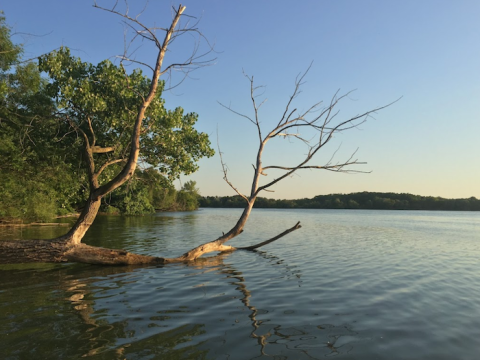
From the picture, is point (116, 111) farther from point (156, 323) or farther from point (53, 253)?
point (156, 323)

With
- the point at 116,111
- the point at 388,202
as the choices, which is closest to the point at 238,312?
the point at 116,111

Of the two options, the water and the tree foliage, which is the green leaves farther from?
the water

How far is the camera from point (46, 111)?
1599cm

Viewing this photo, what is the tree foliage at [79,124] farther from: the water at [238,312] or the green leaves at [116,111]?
the water at [238,312]

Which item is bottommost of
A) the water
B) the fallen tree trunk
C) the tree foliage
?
the water

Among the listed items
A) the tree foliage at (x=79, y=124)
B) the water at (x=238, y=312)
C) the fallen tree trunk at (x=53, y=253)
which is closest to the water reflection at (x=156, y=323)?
the water at (x=238, y=312)

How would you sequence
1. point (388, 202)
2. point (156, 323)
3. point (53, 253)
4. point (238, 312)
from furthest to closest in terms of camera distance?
point (388, 202)
point (53, 253)
point (238, 312)
point (156, 323)

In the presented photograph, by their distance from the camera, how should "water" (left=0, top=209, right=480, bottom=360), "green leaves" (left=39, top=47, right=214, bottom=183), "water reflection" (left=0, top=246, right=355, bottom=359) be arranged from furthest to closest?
"green leaves" (left=39, top=47, right=214, bottom=183) < "water" (left=0, top=209, right=480, bottom=360) < "water reflection" (left=0, top=246, right=355, bottom=359)

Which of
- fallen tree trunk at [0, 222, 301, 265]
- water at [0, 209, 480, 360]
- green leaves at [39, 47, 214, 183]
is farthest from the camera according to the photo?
green leaves at [39, 47, 214, 183]

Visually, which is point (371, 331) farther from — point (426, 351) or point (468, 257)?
point (468, 257)

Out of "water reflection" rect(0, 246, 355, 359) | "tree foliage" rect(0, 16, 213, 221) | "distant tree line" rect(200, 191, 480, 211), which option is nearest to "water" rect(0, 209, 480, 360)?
"water reflection" rect(0, 246, 355, 359)

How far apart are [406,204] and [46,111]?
403 ft

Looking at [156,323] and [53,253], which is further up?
[53,253]

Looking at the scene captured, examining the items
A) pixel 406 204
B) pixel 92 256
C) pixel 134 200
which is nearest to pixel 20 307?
pixel 92 256
